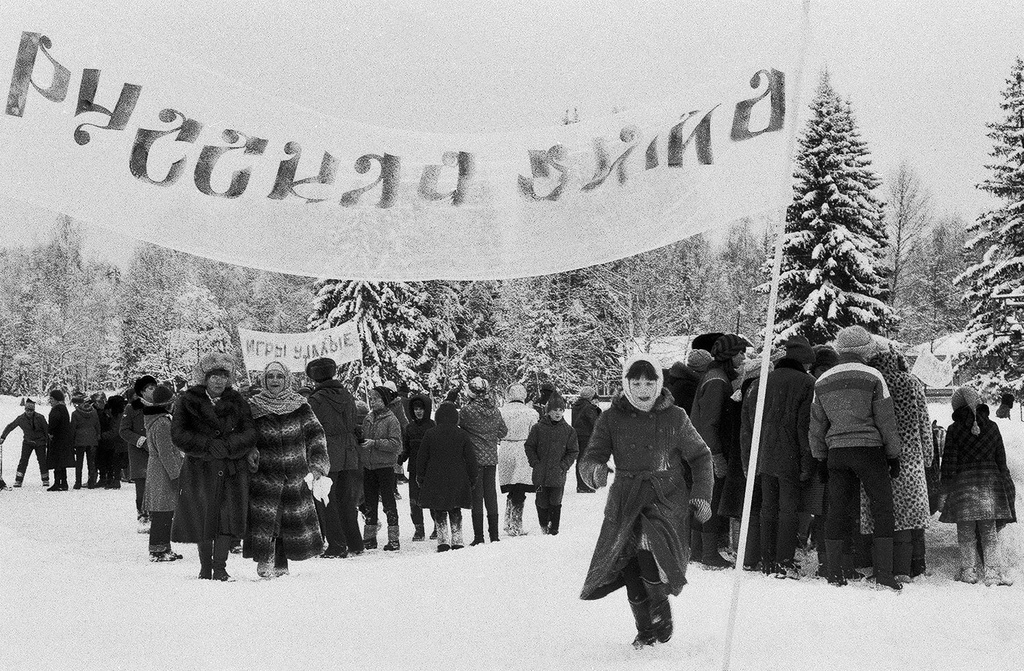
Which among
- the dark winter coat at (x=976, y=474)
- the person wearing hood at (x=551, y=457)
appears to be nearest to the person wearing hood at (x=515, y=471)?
the person wearing hood at (x=551, y=457)

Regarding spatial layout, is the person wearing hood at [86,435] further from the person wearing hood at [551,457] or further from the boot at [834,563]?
the boot at [834,563]

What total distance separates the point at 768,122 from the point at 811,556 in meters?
5.49

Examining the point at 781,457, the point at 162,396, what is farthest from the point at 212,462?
the point at 781,457

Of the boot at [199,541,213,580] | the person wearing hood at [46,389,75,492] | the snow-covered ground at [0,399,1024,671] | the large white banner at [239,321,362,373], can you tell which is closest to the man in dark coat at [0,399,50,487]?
the person wearing hood at [46,389,75,492]

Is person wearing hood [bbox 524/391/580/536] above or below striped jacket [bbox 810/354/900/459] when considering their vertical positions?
below

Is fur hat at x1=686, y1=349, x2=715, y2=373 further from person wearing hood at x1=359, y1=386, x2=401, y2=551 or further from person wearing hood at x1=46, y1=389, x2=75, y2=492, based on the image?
person wearing hood at x1=46, y1=389, x2=75, y2=492

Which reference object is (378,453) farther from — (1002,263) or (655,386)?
(1002,263)

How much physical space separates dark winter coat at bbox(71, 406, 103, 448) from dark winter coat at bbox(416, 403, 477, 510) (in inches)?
438

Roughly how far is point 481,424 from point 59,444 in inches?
449

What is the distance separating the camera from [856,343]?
8094mm

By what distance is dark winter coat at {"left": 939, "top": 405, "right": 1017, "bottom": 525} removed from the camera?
8.77 metres

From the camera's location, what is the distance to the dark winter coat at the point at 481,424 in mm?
12039

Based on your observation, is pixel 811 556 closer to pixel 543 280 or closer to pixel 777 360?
pixel 777 360

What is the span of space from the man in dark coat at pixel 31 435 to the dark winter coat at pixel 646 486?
17.0m
